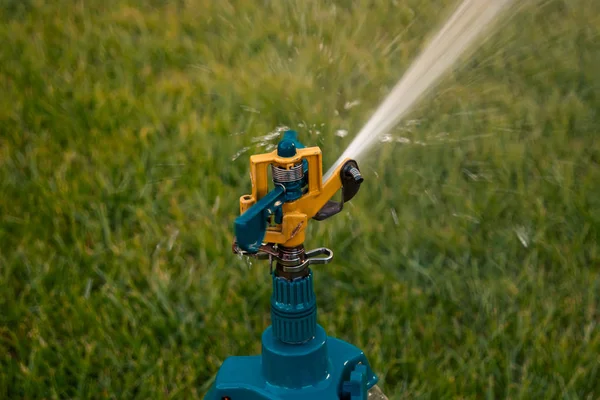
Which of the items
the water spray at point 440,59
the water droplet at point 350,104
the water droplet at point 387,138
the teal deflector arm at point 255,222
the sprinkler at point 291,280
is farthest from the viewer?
the water droplet at point 350,104

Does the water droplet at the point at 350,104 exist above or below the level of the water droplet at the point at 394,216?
above

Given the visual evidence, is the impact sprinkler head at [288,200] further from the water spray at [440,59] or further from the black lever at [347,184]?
the water spray at [440,59]

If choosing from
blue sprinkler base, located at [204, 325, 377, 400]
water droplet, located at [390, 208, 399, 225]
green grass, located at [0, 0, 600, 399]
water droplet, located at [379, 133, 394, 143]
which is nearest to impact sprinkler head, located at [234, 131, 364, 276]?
blue sprinkler base, located at [204, 325, 377, 400]

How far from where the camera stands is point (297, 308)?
1490 millimetres

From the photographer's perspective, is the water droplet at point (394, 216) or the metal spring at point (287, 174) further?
the water droplet at point (394, 216)

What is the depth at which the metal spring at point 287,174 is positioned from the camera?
137 cm

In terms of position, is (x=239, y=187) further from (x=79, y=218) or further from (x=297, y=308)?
(x=297, y=308)

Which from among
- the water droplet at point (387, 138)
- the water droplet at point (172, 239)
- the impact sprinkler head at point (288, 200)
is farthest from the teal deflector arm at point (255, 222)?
the water droplet at point (387, 138)

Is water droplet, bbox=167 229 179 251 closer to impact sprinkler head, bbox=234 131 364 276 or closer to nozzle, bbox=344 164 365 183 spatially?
impact sprinkler head, bbox=234 131 364 276

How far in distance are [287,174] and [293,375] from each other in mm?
415

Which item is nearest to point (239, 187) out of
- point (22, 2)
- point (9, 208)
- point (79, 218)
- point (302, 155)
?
point (79, 218)

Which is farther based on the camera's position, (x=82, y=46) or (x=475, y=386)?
(x=82, y=46)

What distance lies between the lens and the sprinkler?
1373mm

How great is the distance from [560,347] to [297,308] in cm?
82
